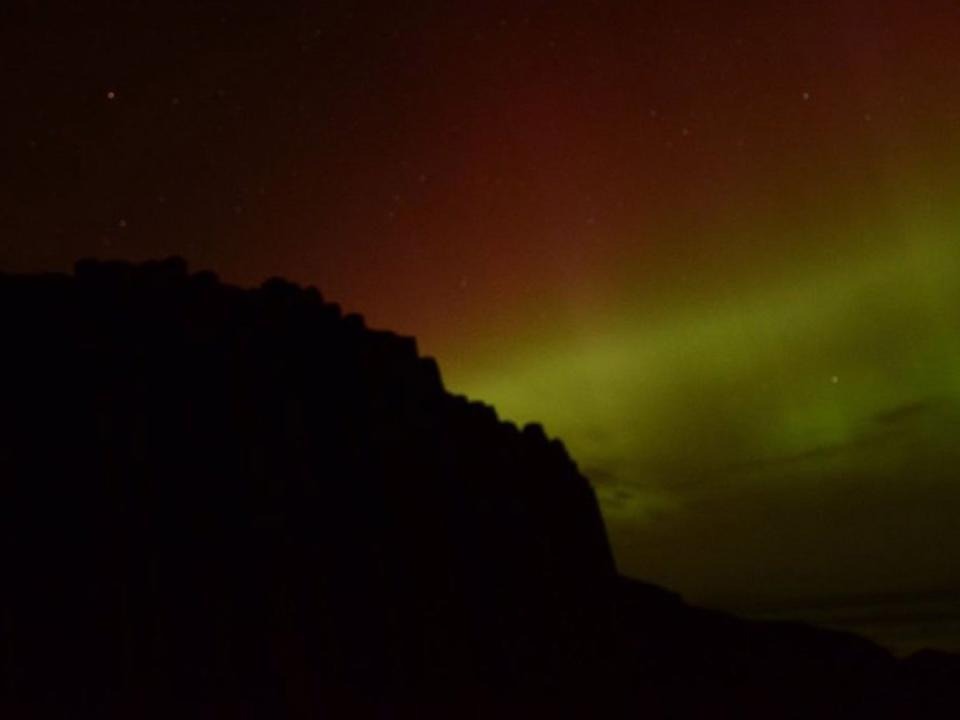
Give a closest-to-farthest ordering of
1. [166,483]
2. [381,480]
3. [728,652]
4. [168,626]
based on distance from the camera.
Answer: [168,626] < [166,483] < [381,480] < [728,652]

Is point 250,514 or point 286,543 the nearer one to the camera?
point 250,514

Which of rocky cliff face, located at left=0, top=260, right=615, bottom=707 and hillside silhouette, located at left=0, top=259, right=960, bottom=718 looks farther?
rocky cliff face, located at left=0, top=260, right=615, bottom=707

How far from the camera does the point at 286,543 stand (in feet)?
137

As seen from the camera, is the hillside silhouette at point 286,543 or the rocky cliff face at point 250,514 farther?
the rocky cliff face at point 250,514

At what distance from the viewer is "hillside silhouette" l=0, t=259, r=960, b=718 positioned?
35.2 metres

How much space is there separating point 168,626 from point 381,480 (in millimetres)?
13941

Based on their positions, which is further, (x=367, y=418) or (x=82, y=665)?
(x=367, y=418)

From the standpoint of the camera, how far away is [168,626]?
1422 inches

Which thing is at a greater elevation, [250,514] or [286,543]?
[250,514]

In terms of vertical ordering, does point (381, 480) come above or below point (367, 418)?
below

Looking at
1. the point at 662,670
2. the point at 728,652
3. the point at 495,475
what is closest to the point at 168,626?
the point at 495,475

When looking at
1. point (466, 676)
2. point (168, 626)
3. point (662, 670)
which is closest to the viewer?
point (168, 626)

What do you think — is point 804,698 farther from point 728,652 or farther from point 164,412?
point 164,412

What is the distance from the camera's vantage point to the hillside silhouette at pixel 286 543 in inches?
1384
